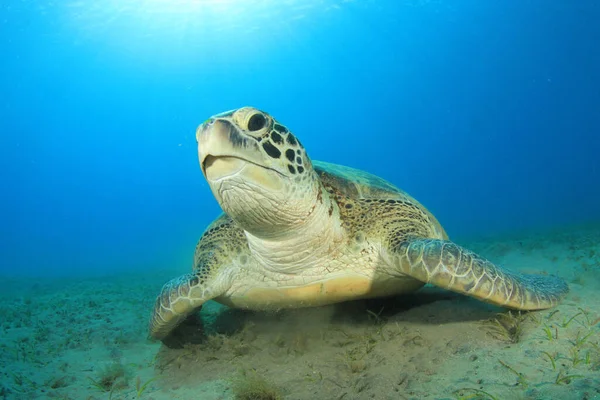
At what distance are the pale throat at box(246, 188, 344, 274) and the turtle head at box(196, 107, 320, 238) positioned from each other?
5.7 inches

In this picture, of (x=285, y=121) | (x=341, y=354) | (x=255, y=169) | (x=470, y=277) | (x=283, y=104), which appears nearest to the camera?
(x=255, y=169)

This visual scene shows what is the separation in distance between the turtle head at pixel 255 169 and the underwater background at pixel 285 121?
113cm

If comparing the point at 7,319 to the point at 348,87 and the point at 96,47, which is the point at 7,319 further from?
the point at 348,87

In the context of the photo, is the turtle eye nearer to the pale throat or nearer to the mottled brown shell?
the pale throat

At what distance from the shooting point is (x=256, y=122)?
2.35m

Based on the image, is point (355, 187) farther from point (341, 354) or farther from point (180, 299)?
point (180, 299)

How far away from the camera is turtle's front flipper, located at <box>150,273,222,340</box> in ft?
10.1

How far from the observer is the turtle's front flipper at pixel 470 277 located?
2.51 meters

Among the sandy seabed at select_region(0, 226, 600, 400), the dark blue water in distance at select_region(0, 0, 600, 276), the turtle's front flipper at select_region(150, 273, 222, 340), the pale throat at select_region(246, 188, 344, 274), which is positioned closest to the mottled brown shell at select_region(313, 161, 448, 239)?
Answer: the pale throat at select_region(246, 188, 344, 274)

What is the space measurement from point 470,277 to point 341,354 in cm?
109

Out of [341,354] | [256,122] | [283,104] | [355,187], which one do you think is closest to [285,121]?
[283,104]

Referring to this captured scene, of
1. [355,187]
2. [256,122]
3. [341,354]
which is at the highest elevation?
[355,187]

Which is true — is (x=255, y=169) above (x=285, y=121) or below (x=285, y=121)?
below

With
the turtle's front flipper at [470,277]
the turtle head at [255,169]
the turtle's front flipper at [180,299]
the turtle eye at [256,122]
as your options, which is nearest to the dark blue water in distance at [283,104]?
the turtle's front flipper at [470,277]
